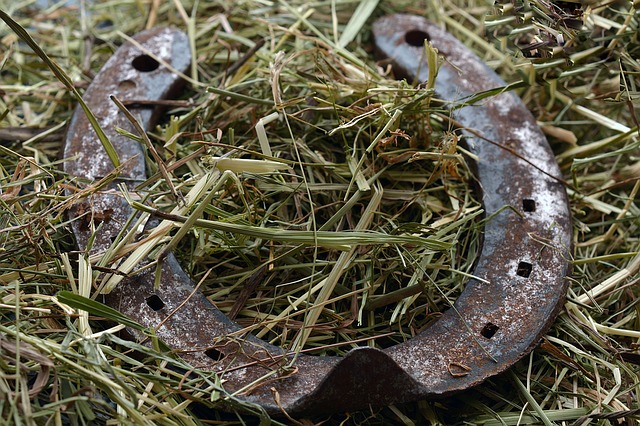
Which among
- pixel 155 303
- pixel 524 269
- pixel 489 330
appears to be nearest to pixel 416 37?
pixel 524 269

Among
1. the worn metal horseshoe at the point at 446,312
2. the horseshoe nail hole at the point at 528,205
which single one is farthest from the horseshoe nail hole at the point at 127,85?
the horseshoe nail hole at the point at 528,205

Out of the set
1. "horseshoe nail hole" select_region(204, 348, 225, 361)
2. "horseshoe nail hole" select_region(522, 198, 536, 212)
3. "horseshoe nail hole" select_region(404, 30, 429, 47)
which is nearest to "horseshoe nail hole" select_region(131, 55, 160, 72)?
"horseshoe nail hole" select_region(404, 30, 429, 47)

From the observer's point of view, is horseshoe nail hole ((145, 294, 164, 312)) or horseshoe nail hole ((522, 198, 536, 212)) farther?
horseshoe nail hole ((522, 198, 536, 212))

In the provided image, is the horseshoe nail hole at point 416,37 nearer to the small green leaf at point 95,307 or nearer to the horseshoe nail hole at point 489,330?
the horseshoe nail hole at point 489,330

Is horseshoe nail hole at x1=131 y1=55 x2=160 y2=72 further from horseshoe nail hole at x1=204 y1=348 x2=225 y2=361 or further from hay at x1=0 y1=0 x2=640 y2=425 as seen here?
horseshoe nail hole at x1=204 y1=348 x2=225 y2=361

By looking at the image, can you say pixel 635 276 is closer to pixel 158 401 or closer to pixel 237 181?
pixel 237 181

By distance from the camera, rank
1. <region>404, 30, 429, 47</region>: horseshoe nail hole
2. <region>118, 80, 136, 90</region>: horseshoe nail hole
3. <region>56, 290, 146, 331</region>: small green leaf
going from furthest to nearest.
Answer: <region>404, 30, 429, 47</region>: horseshoe nail hole → <region>118, 80, 136, 90</region>: horseshoe nail hole → <region>56, 290, 146, 331</region>: small green leaf

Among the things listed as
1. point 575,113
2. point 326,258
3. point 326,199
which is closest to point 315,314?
point 326,258
